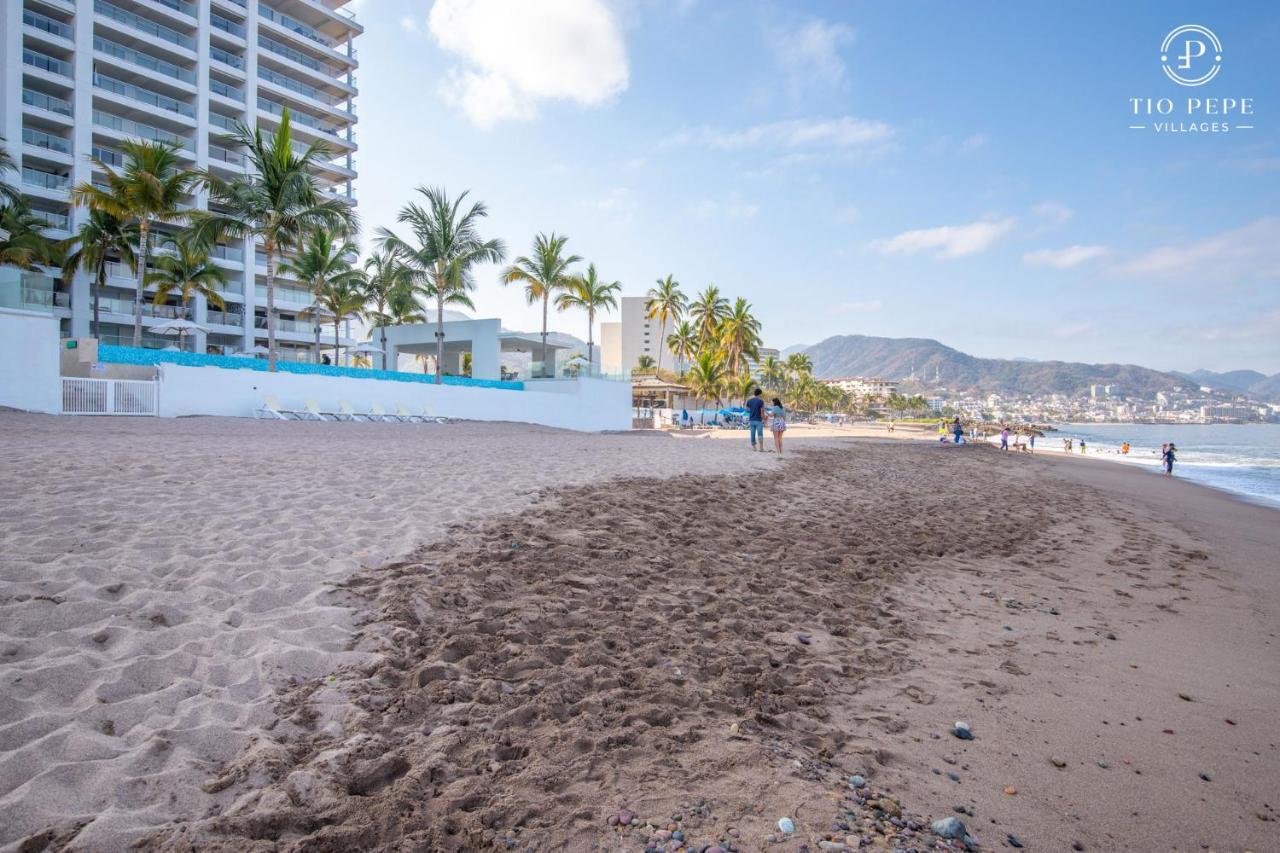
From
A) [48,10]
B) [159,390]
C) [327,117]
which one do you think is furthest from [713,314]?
[48,10]

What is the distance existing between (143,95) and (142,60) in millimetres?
2424

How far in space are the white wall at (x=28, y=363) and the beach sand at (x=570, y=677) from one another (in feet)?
33.3

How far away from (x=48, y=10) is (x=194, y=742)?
53.7 metres

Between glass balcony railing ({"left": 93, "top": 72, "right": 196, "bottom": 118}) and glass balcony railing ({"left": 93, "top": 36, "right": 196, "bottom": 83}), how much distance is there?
1.48 m

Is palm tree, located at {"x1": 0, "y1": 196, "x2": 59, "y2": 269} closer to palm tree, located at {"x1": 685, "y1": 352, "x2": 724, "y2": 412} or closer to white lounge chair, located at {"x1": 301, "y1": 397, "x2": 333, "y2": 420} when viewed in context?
white lounge chair, located at {"x1": 301, "y1": 397, "x2": 333, "y2": 420}

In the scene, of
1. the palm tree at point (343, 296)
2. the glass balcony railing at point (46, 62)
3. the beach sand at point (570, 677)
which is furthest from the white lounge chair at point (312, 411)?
the glass balcony railing at point (46, 62)

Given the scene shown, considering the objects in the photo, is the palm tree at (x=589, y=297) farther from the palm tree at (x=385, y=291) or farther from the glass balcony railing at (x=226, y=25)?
the glass balcony railing at (x=226, y=25)

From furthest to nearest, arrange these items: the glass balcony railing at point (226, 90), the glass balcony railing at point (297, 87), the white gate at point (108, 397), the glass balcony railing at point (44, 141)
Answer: the glass balcony railing at point (297, 87) → the glass balcony railing at point (226, 90) → the glass balcony railing at point (44, 141) → the white gate at point (108, 397)

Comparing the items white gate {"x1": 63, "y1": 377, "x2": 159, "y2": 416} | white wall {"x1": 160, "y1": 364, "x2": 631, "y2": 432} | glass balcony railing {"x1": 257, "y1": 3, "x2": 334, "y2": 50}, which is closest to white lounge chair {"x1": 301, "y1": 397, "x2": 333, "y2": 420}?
white wall {"x1": 160, "y1": 364, "x2": 631, "y2": 432}

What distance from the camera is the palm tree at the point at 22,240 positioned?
26.6 m

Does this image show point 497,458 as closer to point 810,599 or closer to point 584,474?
point 584,474

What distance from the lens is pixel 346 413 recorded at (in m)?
20.2

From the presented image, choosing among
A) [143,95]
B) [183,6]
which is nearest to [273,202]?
[143,95]

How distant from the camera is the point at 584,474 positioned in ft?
31.0
